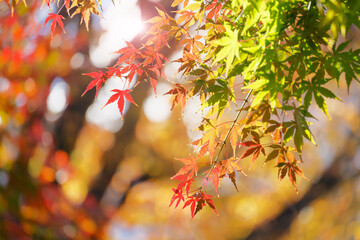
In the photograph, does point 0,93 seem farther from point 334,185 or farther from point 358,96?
point 358,96

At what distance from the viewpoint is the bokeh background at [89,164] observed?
4.24m

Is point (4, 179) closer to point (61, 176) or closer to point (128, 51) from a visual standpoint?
point (61, 176)

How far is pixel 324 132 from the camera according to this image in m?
5.59

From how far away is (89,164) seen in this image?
6.36 metres

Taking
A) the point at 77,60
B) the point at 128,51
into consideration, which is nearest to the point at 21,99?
the point at 77,60

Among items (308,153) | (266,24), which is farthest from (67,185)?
(266,24)

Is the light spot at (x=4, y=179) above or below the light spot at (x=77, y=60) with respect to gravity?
below

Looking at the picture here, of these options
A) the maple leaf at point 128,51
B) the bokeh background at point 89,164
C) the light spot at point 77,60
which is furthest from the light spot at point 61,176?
the maple leaf at point 128,51

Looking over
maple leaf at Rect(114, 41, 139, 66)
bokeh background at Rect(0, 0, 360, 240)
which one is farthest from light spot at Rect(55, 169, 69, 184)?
maple leaf at Rect(114, 41, 139, 66)

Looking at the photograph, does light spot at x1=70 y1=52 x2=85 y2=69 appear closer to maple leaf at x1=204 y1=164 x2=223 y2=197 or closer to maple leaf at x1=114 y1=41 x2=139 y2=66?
maple leaf at x1=114 y1=41 x2=139 y2=66

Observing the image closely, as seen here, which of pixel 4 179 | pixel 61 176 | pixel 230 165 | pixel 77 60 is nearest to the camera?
pixel 230 165

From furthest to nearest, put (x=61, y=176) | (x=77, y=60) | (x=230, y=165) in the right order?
1. (x=61, y=176)
2. (x=77, y=60)
3. (x=230, y=165)

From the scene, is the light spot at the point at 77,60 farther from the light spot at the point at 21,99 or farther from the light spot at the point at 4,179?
the light spot at the point at 4,179

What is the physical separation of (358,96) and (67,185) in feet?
17.6
